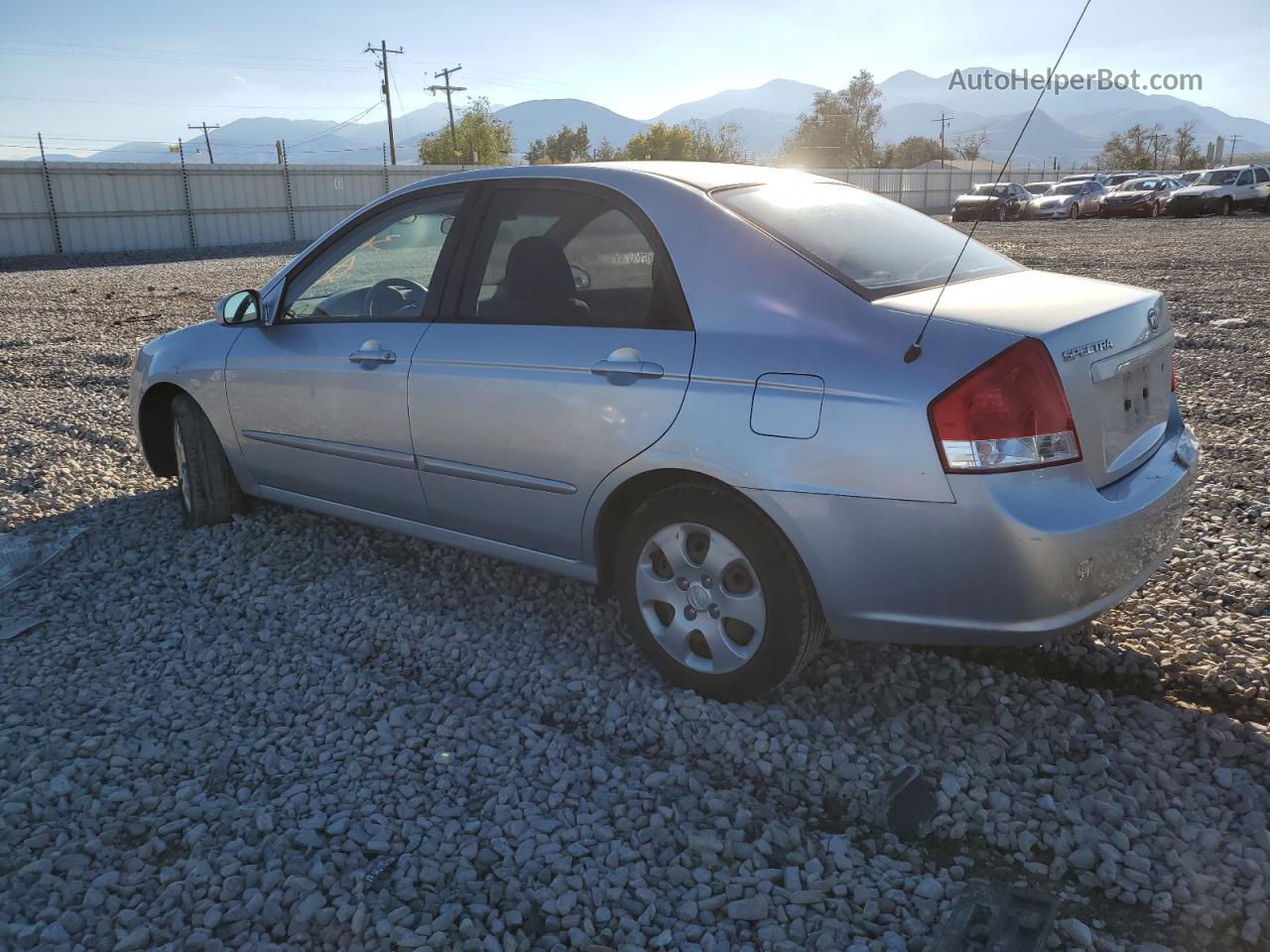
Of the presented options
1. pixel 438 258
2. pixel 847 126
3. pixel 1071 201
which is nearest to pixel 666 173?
pixel 438 258

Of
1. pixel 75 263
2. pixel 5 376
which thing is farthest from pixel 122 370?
pixel 75 263

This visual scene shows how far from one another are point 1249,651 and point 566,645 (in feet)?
7.98

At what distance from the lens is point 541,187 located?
3.53 metres

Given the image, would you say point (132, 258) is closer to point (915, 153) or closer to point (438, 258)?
point (438, 258)

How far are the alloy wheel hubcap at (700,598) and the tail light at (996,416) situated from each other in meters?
0.73

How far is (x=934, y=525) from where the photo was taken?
253 cm

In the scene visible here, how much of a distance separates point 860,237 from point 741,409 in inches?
33.5

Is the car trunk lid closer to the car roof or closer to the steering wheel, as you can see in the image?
the car roof

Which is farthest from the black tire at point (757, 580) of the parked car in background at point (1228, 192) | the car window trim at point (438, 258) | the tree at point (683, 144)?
the tree at point (683, 144)

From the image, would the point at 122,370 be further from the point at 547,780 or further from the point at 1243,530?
the point at 1243,530

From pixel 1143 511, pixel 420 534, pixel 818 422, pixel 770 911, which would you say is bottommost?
pixel 770 911

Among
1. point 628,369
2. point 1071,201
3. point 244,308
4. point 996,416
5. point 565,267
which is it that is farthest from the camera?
point 1071,201

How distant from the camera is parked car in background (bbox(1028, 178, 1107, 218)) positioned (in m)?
38.0

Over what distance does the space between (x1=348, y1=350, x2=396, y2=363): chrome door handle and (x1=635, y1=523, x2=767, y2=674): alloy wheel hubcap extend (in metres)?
1.35
